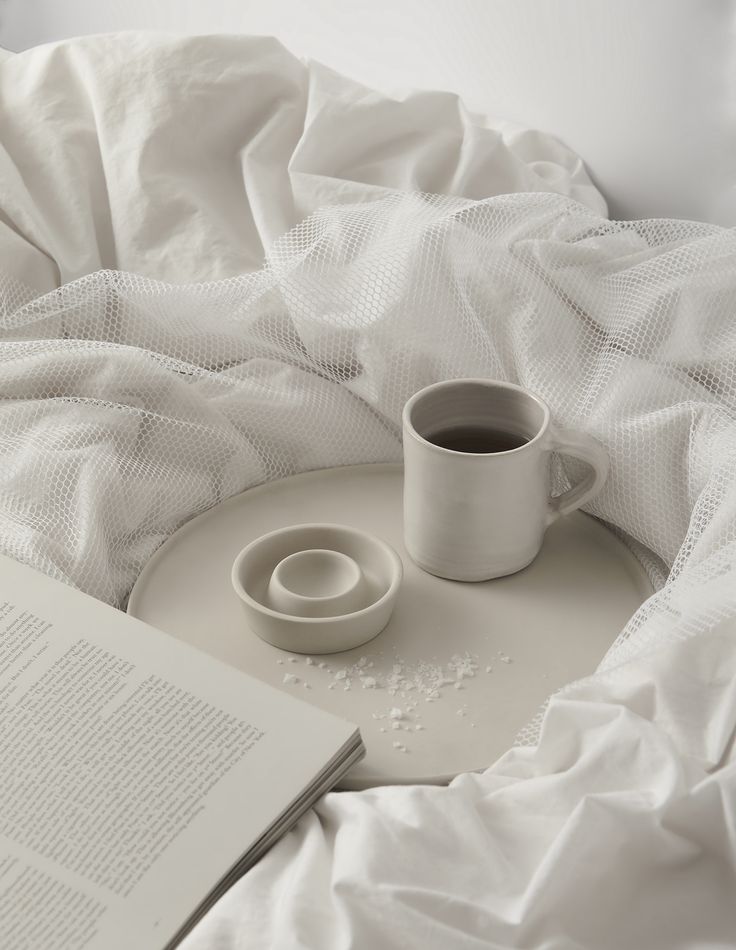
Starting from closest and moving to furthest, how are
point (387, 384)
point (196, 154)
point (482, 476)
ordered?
point (482, 476) → point (387, 384) → point (196, 154)

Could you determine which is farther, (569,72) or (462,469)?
(569,72)

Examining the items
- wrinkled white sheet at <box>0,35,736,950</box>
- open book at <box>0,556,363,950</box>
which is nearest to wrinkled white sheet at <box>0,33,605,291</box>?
wrinkled white sheet at <box>0,35,736,950</box>

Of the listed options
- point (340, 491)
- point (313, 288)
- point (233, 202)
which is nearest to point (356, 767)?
point (340, 491)

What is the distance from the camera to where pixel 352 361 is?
86 cm

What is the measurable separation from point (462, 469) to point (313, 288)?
24 cm

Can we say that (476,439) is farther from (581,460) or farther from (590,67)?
(590,67)

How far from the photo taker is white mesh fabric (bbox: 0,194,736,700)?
29.3 inches

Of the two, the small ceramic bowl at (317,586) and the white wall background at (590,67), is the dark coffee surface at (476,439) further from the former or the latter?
the white wall background at (590,67)

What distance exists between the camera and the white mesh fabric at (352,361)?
29.3 inches

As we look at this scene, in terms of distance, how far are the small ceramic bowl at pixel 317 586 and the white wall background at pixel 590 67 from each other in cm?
47

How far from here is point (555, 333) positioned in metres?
0.82

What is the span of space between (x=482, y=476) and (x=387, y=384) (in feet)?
0.65

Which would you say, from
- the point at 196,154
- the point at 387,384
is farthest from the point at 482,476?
the point at 196,154

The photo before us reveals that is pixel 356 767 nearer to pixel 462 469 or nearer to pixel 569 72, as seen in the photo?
pixel 462 469
